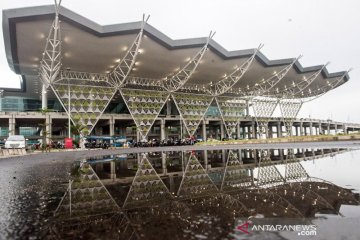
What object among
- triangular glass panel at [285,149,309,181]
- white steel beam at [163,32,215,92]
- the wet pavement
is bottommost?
triangular glass panel at [285,149,309,181]

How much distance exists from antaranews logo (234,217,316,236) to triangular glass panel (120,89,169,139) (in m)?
47.6

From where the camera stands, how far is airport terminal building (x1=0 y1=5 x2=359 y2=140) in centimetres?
3442

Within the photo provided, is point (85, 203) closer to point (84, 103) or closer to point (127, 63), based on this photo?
point (127, 63)

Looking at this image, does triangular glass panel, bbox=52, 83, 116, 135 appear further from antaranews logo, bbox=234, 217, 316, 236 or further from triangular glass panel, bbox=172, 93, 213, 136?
antaranews logo, bbox=234, 217, 316, 236

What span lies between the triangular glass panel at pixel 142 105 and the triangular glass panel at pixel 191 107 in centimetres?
405

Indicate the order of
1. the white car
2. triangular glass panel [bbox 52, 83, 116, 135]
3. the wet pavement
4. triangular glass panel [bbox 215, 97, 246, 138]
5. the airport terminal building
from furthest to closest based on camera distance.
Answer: triangular glass panel [bbox 215, 97, 246, 138], triangular glass panel [bbox 52, 83, 116, 135], the airport terminal building, the white car, the wet pavement

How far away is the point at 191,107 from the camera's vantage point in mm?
58344

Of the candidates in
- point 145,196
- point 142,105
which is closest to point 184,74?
point 142,105

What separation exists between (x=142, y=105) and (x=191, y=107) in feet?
38.3

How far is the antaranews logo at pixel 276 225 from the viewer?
2.80m

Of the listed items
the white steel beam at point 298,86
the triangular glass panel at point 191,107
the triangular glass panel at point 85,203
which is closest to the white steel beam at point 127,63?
the triangular glass panel at point 191,107

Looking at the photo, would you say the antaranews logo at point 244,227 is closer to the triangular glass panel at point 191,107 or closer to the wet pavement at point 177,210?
the wet pavement at point 177,210

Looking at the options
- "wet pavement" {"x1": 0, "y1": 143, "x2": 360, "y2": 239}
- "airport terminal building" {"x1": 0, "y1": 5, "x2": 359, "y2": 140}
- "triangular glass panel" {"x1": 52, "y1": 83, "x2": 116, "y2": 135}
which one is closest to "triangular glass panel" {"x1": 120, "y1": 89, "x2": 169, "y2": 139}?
"airport terminal building" {"x1": 0, "y1": 5, "x2": 359, "y2": 140}

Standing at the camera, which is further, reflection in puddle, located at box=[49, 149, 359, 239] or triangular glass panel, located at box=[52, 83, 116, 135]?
triangular glass panel, located at box=[52, 83, 116, 135]
